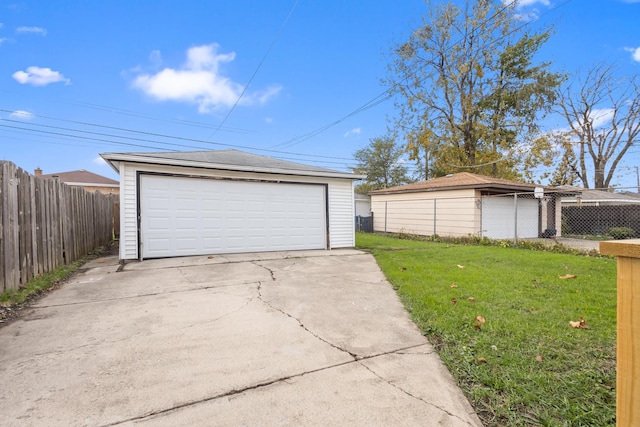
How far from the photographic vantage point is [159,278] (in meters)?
5.33

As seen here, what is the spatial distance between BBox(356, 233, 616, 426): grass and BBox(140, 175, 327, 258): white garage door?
4.23 metres

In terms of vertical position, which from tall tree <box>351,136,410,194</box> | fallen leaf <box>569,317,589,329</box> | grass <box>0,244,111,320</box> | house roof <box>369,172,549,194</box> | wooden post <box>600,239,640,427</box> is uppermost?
tall tree <box>351,136,410,194</box>

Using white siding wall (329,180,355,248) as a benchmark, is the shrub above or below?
below

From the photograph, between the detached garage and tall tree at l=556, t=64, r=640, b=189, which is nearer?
the detached garage

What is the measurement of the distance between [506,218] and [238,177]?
10.8 m

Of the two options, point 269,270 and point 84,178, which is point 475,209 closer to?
point 269,270

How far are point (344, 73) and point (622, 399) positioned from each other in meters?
17.2

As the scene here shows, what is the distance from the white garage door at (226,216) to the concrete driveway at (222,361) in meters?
3.11

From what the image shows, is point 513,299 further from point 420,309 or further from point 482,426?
point 482,426

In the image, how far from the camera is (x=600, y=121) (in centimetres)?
2073

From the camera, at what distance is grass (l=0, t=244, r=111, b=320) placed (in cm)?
368

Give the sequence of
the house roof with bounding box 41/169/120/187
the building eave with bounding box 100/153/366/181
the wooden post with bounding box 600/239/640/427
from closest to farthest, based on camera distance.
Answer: the wooden post with bounding box 600/239/640/427 → the building eave with bounding box 100/153/366/181 → the house roof with bounding box 41/169/120/187

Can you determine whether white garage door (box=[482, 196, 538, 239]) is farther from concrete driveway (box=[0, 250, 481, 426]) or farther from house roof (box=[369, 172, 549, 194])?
concrete driveway (box=[0, 250, 481, 426])

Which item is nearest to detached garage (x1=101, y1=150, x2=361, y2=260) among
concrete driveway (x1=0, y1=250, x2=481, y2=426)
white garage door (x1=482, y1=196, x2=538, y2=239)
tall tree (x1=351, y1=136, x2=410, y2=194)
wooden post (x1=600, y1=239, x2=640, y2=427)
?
concrete driveway (x1=0, y1=250, x2=481, y2=426)
